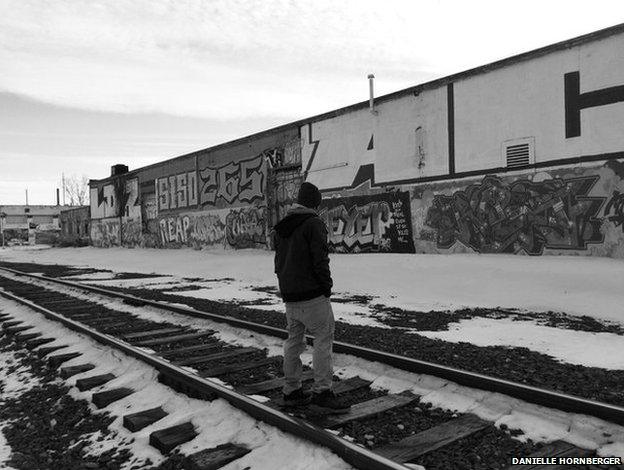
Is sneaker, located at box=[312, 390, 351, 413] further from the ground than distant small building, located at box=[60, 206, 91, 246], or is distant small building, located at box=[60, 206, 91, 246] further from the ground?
distant small building, located at box=[60, 206, 91, 246]

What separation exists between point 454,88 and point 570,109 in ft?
12.4

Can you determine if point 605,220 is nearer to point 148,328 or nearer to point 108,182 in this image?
point 148,328

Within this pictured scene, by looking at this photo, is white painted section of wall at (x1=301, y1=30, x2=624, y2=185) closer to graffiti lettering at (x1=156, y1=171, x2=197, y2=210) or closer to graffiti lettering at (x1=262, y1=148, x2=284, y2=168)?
graffiti lettering at (x1=262, y1=148, x2=284, y2=168)

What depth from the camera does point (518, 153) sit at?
1370 cm

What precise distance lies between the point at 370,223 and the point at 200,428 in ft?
47.3

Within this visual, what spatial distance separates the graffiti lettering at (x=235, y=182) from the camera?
24312 mm

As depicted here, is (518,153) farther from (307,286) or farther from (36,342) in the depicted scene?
(36,342)

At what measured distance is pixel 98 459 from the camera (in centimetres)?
380

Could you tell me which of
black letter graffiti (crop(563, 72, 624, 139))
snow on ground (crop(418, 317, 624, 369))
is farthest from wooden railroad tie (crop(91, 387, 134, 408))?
black letter graffiti (crop(563, 72, 624, 139))

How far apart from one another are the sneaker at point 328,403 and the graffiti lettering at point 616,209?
10.2m

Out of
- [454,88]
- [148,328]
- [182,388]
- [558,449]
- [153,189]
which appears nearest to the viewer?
[558,449]

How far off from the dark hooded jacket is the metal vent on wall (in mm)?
11129

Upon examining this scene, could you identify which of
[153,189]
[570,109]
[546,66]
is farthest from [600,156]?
[153,189]

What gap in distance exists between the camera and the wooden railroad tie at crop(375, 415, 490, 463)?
344 centimetres
